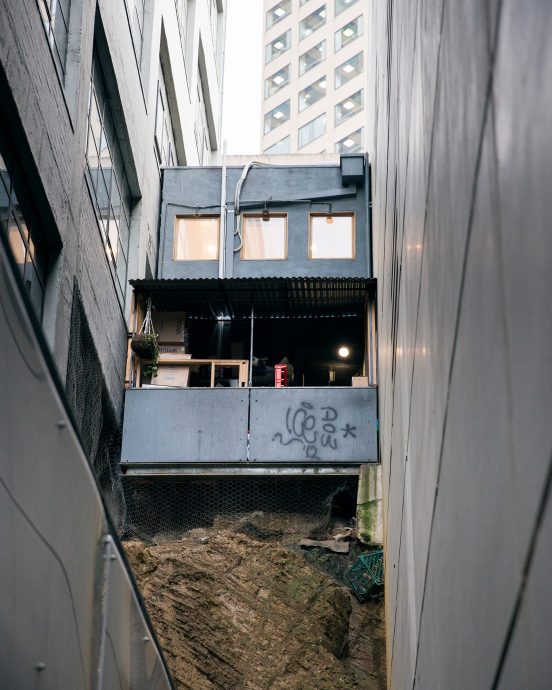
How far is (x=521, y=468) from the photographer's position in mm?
2980

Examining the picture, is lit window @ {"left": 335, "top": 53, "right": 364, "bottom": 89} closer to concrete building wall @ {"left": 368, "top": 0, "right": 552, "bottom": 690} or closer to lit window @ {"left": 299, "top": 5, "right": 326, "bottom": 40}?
lit window @ {"left": 299, "top": 5, "right": 326, "bottom": 40}

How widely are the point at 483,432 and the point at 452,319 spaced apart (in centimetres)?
112

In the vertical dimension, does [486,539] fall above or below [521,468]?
below

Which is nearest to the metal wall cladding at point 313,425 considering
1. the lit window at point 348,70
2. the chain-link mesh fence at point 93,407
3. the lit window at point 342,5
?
the chain-link mesh fence at point 93,407

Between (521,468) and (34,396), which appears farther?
(34,396)

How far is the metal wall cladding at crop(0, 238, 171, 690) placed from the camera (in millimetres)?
3311

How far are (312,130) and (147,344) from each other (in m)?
48.6

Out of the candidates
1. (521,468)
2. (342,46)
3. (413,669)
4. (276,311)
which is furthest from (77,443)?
(342,46)

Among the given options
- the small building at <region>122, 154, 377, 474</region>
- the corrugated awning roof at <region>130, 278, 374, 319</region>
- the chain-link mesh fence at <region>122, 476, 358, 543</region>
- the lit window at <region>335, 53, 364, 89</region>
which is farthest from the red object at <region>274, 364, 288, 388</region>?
the lit window at <region>335, 53, 364, 89</region>

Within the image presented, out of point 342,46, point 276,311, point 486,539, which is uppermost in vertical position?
point 342,46

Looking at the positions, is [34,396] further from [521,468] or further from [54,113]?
[54,113]

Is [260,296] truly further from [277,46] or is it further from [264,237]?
[277,46]

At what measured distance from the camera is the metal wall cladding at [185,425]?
20.7 m

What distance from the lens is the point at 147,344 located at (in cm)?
2091
